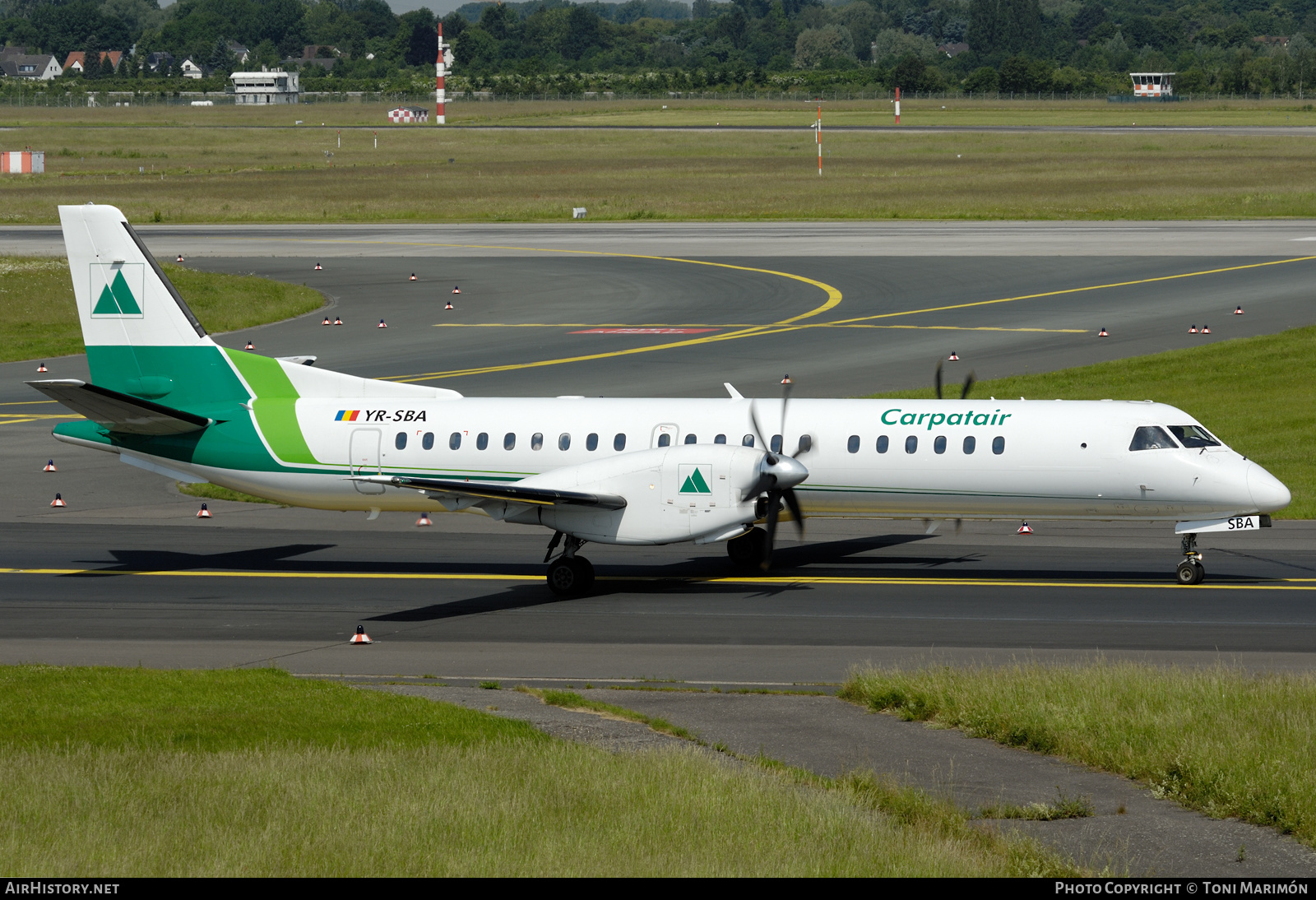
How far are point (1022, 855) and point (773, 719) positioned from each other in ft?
19.2

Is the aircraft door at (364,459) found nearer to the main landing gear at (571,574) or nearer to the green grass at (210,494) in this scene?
the main landing gear at (571,574)

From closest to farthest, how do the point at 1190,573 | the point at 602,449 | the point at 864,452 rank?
the point at 1190,573
the point at 864,452
the point at 602,449

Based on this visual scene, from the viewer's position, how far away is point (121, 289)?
29.0m

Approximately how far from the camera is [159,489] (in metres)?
36.4

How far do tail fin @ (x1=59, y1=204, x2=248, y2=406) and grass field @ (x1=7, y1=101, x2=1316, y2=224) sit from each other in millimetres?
63535

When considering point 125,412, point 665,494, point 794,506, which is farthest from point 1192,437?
point 125,412

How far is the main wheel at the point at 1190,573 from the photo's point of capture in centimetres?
2559

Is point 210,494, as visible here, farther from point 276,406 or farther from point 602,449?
point 602,449

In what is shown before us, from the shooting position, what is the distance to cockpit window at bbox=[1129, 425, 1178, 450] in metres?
25.6

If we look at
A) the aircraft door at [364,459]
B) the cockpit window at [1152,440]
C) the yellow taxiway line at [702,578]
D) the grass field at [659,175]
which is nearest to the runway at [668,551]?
the yellow taxiway line at [702,578]

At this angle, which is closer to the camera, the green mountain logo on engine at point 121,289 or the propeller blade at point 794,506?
the propeller blade at point 794,506

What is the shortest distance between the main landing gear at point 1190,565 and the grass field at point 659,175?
63997 mm

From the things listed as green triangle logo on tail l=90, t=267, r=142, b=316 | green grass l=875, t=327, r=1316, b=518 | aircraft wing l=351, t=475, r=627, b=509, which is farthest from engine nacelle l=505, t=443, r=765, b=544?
green grass l=875, t=327, r=1316, b=518

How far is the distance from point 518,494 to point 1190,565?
465 inches
